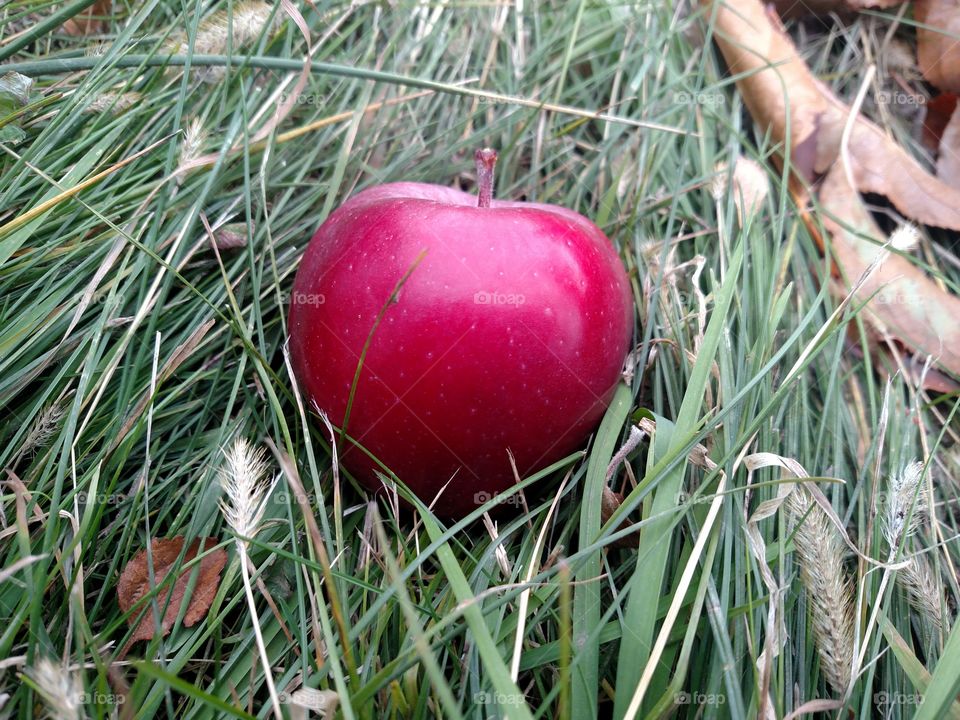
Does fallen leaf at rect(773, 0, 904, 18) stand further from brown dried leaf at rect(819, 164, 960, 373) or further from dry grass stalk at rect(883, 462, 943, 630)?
dry grass stalk at rect(883, 462, 943, 630)

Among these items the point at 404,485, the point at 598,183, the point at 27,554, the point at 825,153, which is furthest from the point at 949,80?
the point at 27,554

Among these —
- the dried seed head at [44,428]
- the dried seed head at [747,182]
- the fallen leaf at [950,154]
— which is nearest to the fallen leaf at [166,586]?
the dried seed head at [44,428]

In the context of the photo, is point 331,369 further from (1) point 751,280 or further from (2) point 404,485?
(1) point 751,280

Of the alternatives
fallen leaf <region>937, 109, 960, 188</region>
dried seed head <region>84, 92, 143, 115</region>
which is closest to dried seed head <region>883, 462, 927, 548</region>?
fallen leaf <region>937, 109, 960, 188</region>

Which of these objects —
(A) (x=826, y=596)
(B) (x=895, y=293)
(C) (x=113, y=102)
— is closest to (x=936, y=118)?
(B) (x=895, y=293)

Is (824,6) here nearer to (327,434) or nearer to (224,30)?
(224,30)
